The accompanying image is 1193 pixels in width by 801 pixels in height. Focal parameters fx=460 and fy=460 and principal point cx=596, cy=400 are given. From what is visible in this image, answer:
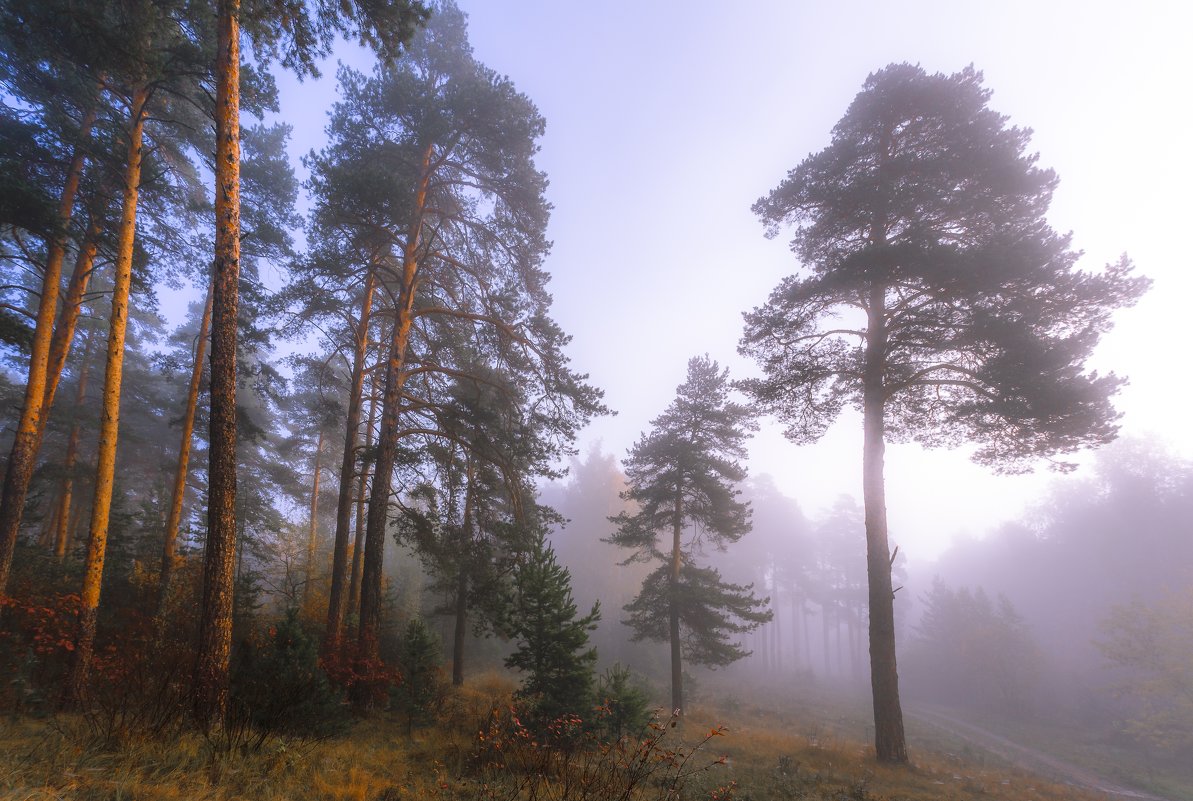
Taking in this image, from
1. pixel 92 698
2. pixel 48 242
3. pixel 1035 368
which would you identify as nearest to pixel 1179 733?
pixel 1035 368

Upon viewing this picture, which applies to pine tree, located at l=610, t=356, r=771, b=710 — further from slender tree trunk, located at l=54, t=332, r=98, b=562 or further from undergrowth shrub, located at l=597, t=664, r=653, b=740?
slender tree trunk, located at l=54, t=332, r=98, b=562

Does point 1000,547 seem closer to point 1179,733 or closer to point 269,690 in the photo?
point 1179,733

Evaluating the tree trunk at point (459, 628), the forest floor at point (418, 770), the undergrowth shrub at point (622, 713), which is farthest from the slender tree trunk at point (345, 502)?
the undergrowth shrub at point (622, 713)

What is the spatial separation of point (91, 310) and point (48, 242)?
17.1m

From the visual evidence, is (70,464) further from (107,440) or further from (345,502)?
(107,440)

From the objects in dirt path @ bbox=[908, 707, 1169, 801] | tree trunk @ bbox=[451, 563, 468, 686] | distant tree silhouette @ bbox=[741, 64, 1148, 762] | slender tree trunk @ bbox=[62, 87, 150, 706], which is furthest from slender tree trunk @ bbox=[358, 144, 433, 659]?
dirt path @ bbox=[908, 707, 1169, 801]

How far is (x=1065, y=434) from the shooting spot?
30.6ft

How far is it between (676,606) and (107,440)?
16306mm

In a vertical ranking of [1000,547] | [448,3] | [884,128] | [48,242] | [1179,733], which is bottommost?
[1179,733]

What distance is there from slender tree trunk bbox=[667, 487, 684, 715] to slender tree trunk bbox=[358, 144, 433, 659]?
10467 millimetres

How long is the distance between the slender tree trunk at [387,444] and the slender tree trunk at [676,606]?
1047cm

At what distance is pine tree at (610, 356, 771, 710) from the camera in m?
16.9

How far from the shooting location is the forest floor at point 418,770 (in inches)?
164

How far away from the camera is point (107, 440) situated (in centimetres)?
757
